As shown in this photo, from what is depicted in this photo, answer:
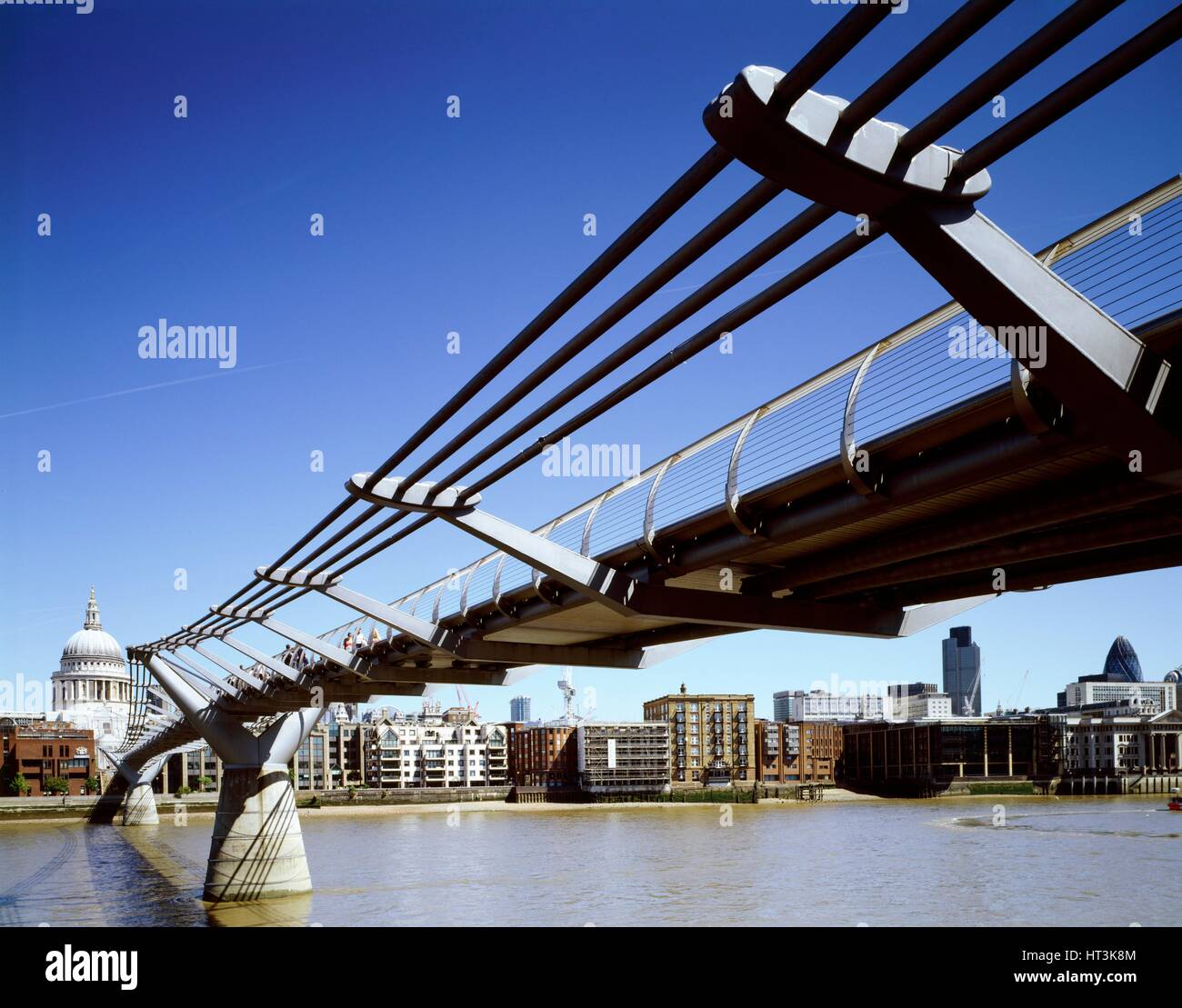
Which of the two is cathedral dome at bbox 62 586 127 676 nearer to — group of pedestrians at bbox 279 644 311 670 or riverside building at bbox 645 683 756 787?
riverside building at bbox 645 683 756 787

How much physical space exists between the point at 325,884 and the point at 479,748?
95.8 metres

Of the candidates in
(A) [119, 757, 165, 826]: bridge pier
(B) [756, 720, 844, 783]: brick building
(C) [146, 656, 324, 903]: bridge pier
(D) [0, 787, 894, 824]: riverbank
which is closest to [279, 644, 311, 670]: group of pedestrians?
(C) [146, 656, 324, 903]: bridge pier

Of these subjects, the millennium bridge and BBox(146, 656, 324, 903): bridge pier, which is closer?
the millennium bridge

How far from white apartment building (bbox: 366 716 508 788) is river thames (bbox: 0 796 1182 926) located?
50.5m

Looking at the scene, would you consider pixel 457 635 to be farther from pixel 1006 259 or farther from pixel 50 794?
pixel 50 794

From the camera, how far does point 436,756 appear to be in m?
130

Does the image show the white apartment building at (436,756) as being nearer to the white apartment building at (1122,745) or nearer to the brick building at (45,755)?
the brick building at (45,755)

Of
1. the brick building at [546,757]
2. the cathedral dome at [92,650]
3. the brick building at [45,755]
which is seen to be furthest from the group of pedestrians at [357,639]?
the cathedral dome at [92,650]

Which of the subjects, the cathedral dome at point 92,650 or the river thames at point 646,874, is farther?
the cathedral dome at point 92,650

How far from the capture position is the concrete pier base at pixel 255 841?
108 ft

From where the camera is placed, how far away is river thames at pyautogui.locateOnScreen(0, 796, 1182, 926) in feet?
103

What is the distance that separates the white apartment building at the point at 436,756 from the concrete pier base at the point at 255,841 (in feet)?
307

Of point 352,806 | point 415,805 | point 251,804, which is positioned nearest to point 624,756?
point 415,805
